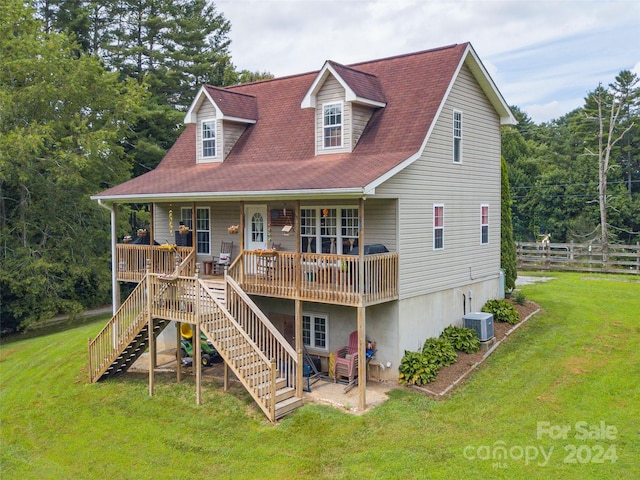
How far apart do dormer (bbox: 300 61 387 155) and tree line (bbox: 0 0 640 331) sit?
7.53m

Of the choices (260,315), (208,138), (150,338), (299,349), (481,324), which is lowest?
(150,338)

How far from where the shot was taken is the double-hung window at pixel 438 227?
1666 centimetres

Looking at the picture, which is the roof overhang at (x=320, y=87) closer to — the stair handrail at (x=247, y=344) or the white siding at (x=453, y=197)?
the white siding at (x=453, y=197)

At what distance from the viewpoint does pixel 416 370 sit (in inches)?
587

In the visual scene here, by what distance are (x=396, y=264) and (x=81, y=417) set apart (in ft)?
29.9

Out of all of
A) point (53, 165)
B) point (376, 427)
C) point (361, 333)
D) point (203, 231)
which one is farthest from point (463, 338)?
point (53, 165)

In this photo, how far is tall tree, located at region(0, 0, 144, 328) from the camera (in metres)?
27.1

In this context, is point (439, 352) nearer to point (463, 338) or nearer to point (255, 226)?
point (463, 338)

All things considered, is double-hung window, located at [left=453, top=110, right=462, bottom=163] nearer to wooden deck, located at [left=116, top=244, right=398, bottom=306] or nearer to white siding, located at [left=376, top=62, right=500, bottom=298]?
white siding, located at [left=376, top=62, right=500, bottom=298]

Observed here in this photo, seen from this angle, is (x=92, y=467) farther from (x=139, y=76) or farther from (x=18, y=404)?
(x=139, y=76)

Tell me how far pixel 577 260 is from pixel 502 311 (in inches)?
493

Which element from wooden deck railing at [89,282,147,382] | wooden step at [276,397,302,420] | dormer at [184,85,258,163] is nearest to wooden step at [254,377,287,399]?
Result: wooden step at [276,397,302,420]

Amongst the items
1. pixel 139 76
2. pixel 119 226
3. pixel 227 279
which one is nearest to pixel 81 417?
pixel 227 279

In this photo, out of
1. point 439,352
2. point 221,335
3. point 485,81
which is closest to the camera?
point 221,335
